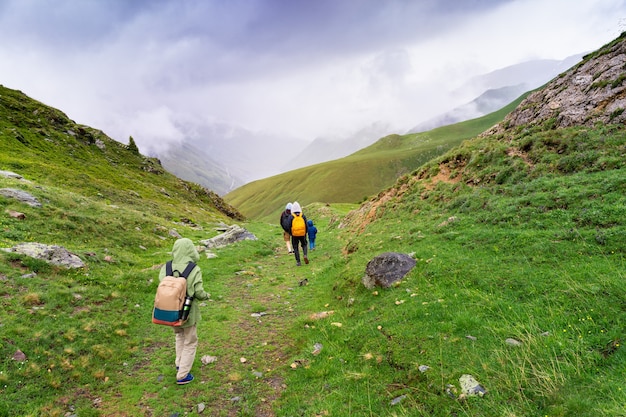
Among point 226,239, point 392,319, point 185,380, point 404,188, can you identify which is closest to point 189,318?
point 185,380

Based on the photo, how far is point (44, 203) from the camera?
74.0 feet

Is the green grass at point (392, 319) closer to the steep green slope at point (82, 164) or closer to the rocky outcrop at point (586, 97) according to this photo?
the rocky outcrop at point (586, 97)

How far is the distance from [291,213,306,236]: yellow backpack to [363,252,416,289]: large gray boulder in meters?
8.16

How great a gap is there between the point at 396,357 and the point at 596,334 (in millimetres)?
4427

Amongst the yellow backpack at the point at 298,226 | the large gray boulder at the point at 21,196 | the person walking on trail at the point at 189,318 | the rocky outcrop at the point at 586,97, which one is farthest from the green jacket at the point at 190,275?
the rocky outcrop at the point at 586,97

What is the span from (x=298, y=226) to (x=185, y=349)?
12.8m

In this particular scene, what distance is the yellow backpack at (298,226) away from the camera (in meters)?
21.1

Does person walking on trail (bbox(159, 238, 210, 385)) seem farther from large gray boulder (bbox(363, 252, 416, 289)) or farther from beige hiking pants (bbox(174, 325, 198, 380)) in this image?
large gray boulder (bbox(363, 252, 416, 289))

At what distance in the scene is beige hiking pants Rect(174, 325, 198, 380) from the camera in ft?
29.3

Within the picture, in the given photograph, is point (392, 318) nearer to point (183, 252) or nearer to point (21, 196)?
point (183, 252)

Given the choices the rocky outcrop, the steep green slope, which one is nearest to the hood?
the rocky outcrop

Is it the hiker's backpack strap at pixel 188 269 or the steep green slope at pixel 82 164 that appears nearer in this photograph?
the hiker's backpack strap at pixel 188 269

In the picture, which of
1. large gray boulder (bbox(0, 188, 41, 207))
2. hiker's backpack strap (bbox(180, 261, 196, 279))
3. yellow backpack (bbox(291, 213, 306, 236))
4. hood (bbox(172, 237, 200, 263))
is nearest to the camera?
hiker's backpack strap (bbox(180, 261, 196, 279))

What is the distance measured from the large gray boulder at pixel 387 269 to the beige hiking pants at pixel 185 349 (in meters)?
7.21
